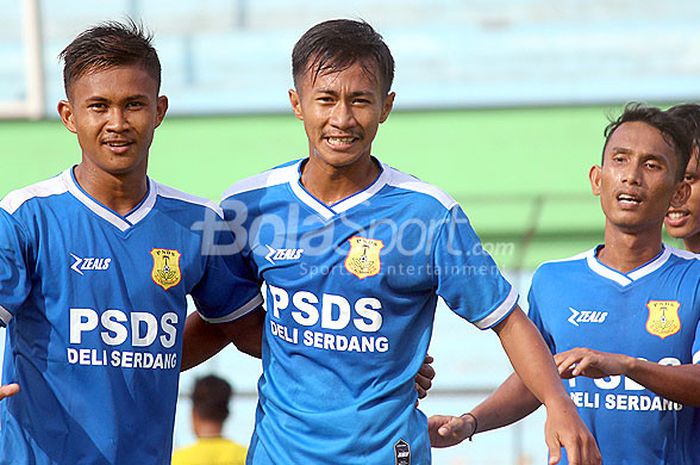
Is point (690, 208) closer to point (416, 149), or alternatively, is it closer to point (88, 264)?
point (88, 264)

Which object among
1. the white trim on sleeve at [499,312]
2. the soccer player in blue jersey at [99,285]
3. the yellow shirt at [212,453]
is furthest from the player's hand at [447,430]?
the yellow shirt at [212,453]

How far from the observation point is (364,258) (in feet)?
8.39

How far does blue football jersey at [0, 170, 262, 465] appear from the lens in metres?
2.51

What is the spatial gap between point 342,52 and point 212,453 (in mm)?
1910

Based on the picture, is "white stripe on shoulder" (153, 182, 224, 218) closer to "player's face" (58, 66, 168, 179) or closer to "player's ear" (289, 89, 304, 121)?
"player's face" (58, 66, 168, 179)

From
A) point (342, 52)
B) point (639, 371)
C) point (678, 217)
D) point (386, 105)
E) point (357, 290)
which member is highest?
point (342, 52)

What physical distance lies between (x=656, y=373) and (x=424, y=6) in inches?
269

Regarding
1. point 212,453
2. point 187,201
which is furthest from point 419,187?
point 212,453

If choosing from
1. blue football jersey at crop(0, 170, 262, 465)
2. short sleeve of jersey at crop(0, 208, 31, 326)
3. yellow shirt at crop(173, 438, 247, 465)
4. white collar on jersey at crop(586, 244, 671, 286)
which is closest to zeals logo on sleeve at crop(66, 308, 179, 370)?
blue football jersey at crop(0, 170, 262, 465)

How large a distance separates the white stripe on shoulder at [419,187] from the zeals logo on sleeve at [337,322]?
0.79 ft

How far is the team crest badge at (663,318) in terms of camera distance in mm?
2893

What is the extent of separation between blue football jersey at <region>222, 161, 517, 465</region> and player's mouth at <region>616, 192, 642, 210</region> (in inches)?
21.1

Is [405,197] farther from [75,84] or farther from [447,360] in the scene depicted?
[447,360]

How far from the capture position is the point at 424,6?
9242 millimetres
